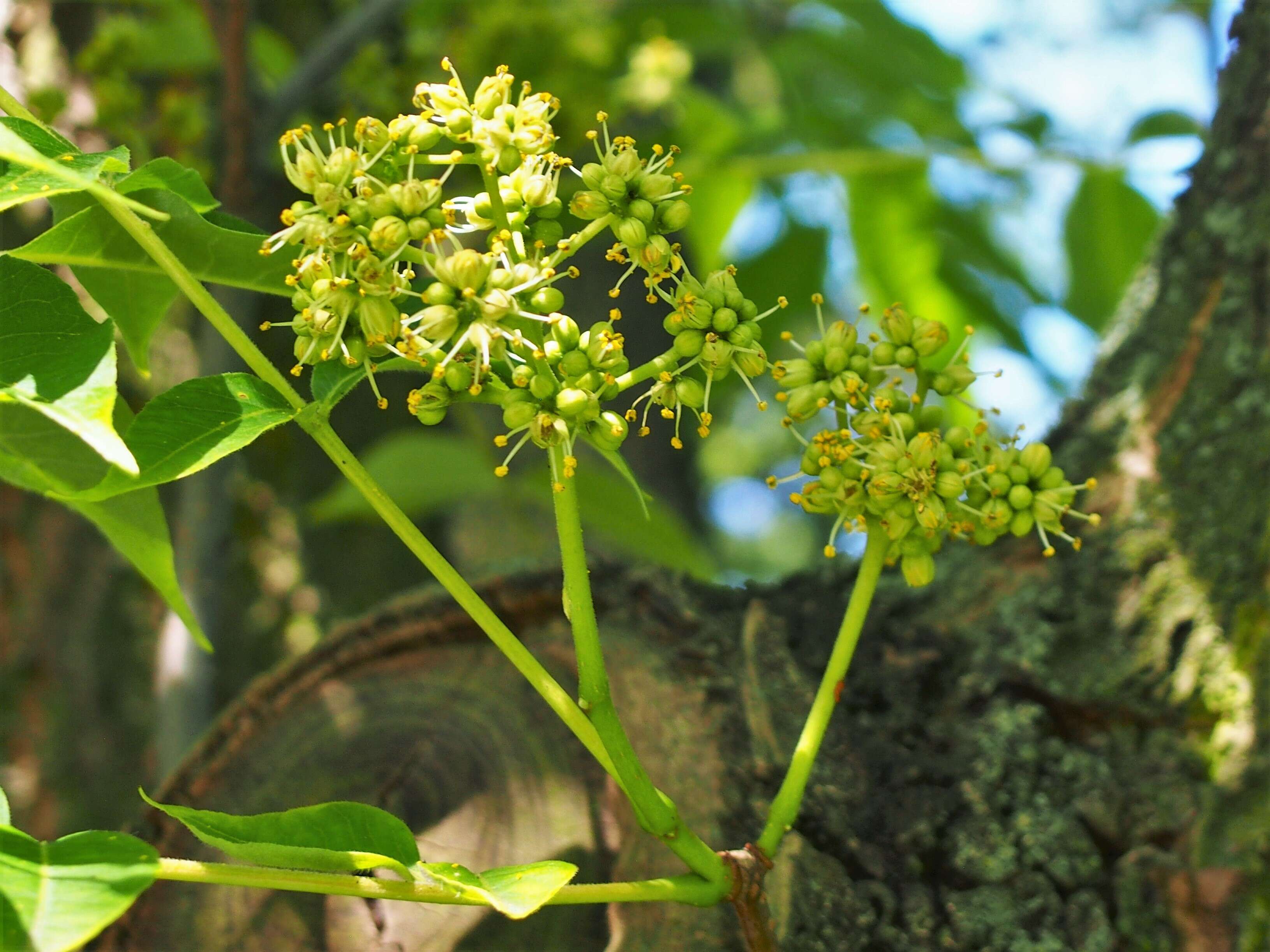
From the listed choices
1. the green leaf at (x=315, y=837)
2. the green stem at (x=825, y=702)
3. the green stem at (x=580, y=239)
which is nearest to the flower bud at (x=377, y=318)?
the green stem at (x=580, y=239)

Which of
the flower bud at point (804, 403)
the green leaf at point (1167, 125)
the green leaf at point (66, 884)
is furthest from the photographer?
the green leaf at point (1167, 125)

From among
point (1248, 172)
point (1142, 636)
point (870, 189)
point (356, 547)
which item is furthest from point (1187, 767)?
point (356, 547)

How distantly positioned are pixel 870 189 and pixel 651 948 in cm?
169

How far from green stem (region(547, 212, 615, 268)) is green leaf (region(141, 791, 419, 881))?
0.43 m

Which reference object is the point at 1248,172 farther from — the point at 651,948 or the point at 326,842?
the point at 326,842

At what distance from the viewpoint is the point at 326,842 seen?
794 mm

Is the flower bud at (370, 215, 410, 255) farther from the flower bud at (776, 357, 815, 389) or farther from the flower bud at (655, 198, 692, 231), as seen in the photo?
the flower bud at (776, 357, 815, 389)

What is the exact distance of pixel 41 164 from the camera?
657mm

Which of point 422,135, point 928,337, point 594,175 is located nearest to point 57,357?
point 422,135

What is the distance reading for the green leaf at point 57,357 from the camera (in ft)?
2.25

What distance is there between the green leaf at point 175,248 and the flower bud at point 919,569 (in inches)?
23.5

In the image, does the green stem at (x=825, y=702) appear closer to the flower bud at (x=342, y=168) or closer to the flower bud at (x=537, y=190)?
the flower bud at (x=537, y=190)

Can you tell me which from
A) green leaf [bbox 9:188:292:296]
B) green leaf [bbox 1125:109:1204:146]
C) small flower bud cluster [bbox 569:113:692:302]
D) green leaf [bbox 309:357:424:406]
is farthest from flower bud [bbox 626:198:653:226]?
green leaf [bbox 1125:109:1204:146]

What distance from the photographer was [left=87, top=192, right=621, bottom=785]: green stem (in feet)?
2.74
